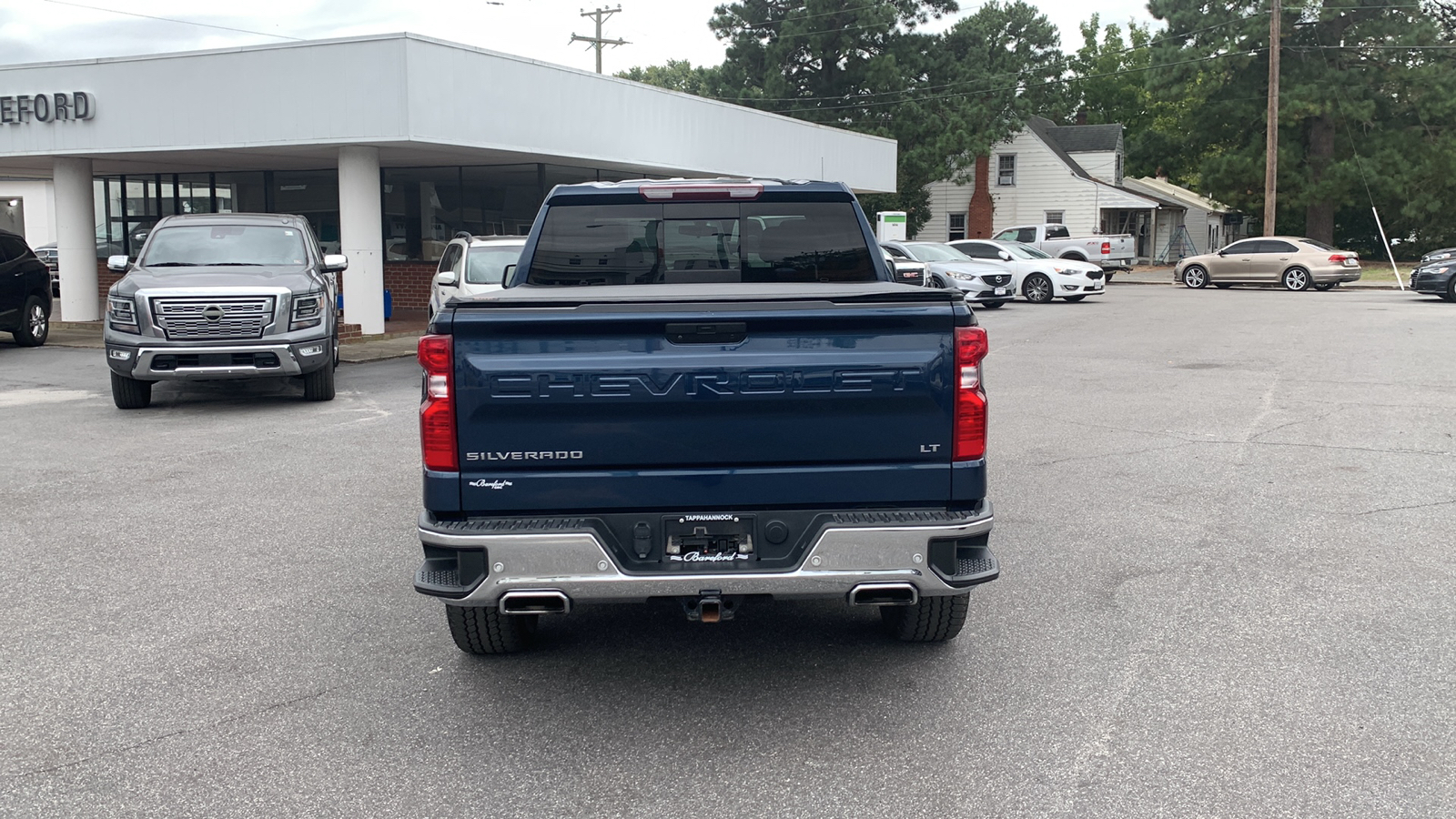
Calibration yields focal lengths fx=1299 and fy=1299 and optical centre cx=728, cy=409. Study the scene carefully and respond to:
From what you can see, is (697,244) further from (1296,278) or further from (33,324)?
(1296,278)

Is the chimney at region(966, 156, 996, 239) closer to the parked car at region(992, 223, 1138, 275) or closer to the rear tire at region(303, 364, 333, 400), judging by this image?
the parked car at region(992, 223, 1138, 275)

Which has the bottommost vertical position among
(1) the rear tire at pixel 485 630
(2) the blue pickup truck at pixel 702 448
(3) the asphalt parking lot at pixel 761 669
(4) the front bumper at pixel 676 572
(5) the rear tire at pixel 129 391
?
(3) the asphalt parking lot at pixel 761 669

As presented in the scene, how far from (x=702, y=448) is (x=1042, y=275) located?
27.4 metres

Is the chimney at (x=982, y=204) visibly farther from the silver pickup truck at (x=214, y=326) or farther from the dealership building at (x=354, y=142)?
the silver pickup truck at (x=214, y=326)

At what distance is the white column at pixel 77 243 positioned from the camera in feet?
79.8

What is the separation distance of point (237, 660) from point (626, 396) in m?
2.18

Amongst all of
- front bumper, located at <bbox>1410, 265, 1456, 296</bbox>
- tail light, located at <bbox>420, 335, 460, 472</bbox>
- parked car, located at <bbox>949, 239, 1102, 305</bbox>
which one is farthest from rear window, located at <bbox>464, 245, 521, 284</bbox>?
front bumper, located at <bbox>1410, 265, 1456, 296</bbox>

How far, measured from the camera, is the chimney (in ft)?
183

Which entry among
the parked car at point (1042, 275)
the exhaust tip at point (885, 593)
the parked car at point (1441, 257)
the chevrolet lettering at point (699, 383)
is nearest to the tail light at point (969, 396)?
the chevrolet lettering at point (699, 383)

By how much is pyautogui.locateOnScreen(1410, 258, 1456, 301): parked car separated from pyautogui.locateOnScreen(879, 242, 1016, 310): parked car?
→ 28.0ft

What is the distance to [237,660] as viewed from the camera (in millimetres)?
5211

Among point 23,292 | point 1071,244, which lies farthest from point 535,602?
point 1071,244

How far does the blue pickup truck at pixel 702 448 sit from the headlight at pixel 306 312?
888 cm

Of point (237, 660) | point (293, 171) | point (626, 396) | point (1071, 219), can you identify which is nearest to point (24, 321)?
point (293, 171)
